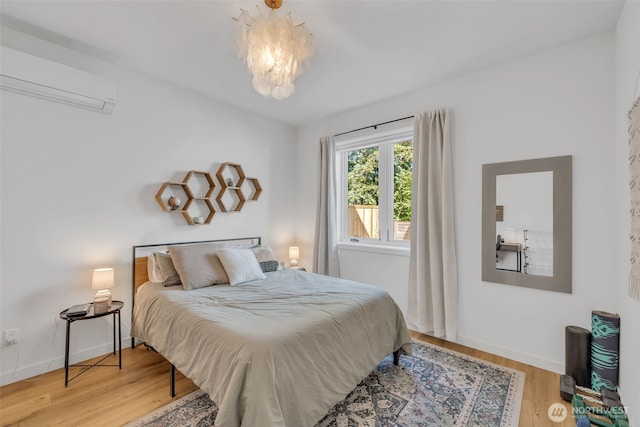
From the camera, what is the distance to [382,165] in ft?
12.0

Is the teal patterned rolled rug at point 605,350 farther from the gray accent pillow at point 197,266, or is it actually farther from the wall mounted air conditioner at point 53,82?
the wall mounted air conditioner at point 53,82

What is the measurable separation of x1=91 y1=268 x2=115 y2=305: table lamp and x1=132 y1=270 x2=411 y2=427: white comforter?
26 cm

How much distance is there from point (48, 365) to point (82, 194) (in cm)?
145

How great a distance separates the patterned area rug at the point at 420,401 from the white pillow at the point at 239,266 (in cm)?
95

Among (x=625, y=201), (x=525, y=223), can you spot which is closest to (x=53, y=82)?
(x=525, y=223)

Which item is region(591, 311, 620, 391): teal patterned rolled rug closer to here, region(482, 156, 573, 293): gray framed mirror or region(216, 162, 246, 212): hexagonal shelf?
region(482, 156, 573, 293): gray framed mirror

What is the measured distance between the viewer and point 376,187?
3758mm

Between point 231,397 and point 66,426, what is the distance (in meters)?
1.24

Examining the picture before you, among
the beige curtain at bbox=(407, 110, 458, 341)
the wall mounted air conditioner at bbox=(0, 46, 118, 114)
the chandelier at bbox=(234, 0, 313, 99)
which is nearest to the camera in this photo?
the chandelier at bbox=(234, 0, 313, 99)

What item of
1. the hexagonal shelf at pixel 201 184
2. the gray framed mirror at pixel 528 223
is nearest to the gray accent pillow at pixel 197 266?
the hexagonal shelf at pixel 201 184

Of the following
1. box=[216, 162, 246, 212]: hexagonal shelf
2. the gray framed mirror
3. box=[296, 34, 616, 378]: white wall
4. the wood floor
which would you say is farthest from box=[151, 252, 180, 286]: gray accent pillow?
the gray framed mirror

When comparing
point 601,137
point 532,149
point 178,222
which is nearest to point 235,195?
point 178,222

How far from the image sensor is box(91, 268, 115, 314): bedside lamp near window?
2.33 metres

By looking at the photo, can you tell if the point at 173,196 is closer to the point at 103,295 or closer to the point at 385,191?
the point at 103,295
